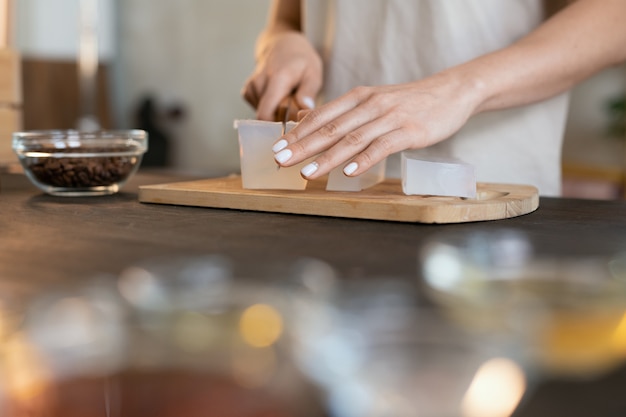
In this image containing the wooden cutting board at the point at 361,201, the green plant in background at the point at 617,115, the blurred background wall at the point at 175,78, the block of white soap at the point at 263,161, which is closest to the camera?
the wooden cutting board at the point at 361,201

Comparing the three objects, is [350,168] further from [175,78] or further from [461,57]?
[175,78]

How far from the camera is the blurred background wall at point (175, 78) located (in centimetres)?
379

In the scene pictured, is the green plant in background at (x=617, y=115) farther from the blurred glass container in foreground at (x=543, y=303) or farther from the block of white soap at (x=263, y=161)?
the blurred glass container in foreground at (x=543, y=303)

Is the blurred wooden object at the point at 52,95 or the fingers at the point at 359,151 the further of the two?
the blurred wooden object at the point at 52,95

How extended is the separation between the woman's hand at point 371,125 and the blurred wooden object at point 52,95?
3269 millimetres

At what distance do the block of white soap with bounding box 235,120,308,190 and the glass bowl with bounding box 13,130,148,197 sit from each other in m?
0.17

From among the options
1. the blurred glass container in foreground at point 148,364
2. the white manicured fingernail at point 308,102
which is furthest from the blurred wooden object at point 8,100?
the blurred glass container in foreground at point 148,364

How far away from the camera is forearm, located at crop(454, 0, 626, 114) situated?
1.05 meters

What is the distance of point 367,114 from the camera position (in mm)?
866

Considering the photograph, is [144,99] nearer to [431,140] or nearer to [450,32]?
[450,32]

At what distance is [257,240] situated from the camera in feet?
2.01

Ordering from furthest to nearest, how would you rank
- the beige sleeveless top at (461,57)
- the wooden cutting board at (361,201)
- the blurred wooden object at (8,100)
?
the blurred wooden object at (8,100)
the beige sleeveless top at (461,57)
the wooden cutting board at (361,201)

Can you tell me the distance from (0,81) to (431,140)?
2.87 feet

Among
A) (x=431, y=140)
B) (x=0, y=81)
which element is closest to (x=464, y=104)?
(x=431, y=140)
